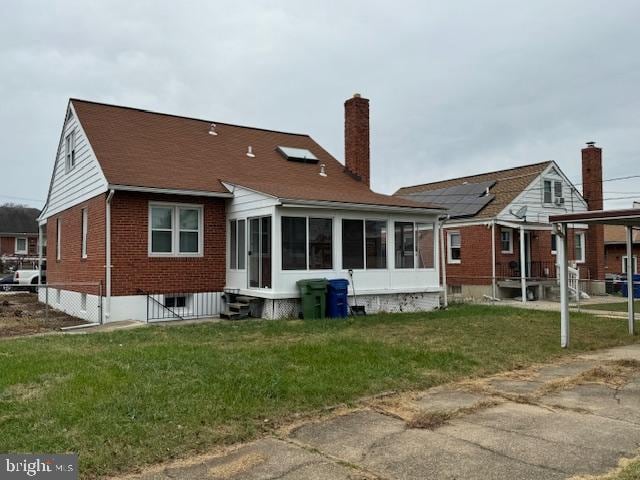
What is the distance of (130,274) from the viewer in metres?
14.3

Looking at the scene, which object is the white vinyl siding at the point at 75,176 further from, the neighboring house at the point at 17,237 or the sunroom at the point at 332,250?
the neighboring house at the point at 17,237

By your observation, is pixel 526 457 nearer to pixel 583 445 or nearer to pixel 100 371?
pixel 583 445

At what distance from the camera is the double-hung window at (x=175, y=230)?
14852mm

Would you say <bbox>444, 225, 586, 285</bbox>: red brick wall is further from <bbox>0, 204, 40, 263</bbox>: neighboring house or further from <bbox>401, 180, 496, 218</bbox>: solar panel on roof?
<bbox>0, 204, 40, 263</bbox>: neighboring house

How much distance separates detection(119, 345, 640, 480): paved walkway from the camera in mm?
4590

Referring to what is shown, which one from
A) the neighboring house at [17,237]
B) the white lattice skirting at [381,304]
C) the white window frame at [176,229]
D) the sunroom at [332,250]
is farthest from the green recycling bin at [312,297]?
the neighboring house at [17,237]

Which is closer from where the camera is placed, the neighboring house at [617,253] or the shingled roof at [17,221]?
the neighboring house at [617,253]

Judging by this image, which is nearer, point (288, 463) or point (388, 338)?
point (288, 463)

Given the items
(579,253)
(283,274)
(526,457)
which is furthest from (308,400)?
(579,253)

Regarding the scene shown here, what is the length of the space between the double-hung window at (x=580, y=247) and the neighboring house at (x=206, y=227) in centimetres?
1405

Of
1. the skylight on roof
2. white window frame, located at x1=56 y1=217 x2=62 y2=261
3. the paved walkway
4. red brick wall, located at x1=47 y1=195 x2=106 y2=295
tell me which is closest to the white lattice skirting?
red brick wall, located at x1=47 y1=195 x2=106 y2=295

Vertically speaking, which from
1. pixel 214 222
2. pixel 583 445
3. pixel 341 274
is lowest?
pixel 583 445

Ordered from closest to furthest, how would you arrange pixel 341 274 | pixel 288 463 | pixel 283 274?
1. pixel 288 463
2. pixel 283 274
3. pixel 341 274

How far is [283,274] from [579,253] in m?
19.7
